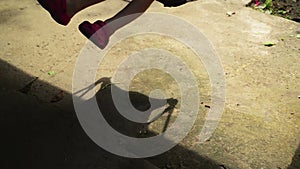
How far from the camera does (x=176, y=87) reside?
10.5 ft

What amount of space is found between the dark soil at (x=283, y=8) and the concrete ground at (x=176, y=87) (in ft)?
0.63

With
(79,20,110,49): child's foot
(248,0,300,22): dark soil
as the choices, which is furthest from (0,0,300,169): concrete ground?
(79,20,110,49): child's foot

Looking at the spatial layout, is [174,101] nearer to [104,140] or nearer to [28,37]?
[104,140]

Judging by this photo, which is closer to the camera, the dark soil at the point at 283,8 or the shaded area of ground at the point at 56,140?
the shaded area of ground at the point at 56,140

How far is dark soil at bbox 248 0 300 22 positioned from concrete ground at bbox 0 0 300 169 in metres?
0.19

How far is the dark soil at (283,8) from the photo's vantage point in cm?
459

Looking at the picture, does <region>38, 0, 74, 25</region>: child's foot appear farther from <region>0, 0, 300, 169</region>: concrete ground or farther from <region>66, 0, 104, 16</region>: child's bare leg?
<region>0, 0, 300, 169</region>: concrete ground

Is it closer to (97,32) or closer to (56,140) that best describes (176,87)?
(97,32)

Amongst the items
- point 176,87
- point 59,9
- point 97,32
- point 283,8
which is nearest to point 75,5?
point 59,9

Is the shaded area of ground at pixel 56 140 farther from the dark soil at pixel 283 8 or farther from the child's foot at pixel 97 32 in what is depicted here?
the dark soil at pixel 283 8

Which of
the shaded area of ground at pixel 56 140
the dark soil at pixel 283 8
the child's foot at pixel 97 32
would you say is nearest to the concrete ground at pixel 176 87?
the shaded area of ground at pixel 56 140

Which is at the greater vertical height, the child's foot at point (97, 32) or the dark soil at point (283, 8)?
the child's foot at point (97, 32)

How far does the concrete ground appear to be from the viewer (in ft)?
7.94

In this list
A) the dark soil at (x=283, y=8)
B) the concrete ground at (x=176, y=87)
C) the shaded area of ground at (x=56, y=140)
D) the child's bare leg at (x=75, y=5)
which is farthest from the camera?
the dark soil at (x=283, y=8)
